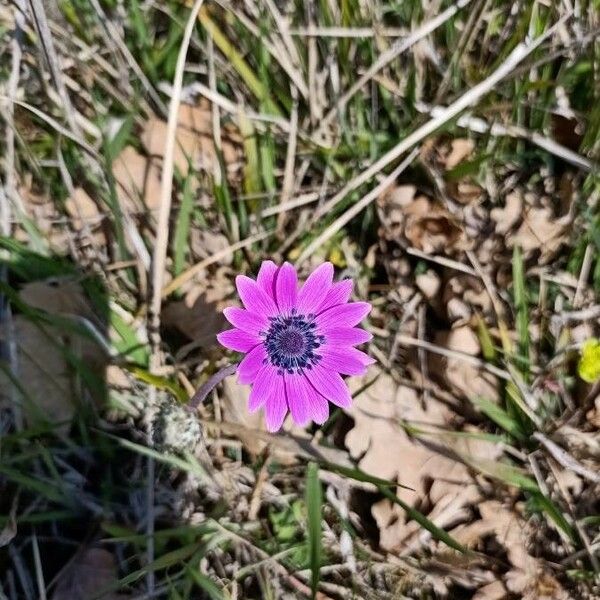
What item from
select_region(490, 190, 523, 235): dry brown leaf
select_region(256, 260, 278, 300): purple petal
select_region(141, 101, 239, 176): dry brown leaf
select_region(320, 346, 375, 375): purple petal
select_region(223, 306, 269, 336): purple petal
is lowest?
select_region(320, 346, 375, 375): purple petal

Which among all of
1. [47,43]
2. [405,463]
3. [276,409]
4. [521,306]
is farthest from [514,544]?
[47,43]

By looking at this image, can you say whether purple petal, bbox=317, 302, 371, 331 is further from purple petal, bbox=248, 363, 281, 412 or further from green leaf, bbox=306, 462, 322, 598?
green leaf, bbox=306, 462, 322, 598

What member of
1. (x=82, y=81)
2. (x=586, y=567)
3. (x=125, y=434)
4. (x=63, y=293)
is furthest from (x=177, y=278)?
→ (x=586, y=567)

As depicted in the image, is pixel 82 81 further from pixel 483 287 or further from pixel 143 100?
pixel 483 287

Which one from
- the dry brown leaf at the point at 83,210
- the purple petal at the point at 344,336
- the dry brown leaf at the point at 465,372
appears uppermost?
the dry brown leaf at the point at 83,210

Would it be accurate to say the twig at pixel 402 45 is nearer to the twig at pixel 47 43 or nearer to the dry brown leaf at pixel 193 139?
the dry brown leaf at pixel 193 139

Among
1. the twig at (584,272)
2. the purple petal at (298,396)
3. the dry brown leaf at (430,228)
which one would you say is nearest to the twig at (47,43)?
the purple petal at (298,396)

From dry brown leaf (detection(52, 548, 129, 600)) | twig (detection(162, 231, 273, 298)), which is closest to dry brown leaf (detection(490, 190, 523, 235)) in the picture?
twig (detection(162, 231, 273, 298))

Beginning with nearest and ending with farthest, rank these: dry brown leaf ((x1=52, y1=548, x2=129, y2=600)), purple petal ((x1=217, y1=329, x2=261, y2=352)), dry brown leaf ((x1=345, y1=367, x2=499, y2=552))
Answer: purple petal ((x1=217, y1=329, x2=261, y2=352)), dry brown leaf ((x1=52, y1=548, x2=129, y2=600)), dry brown leaf ((x1=345, y1=367, x2=499, y2=552))
